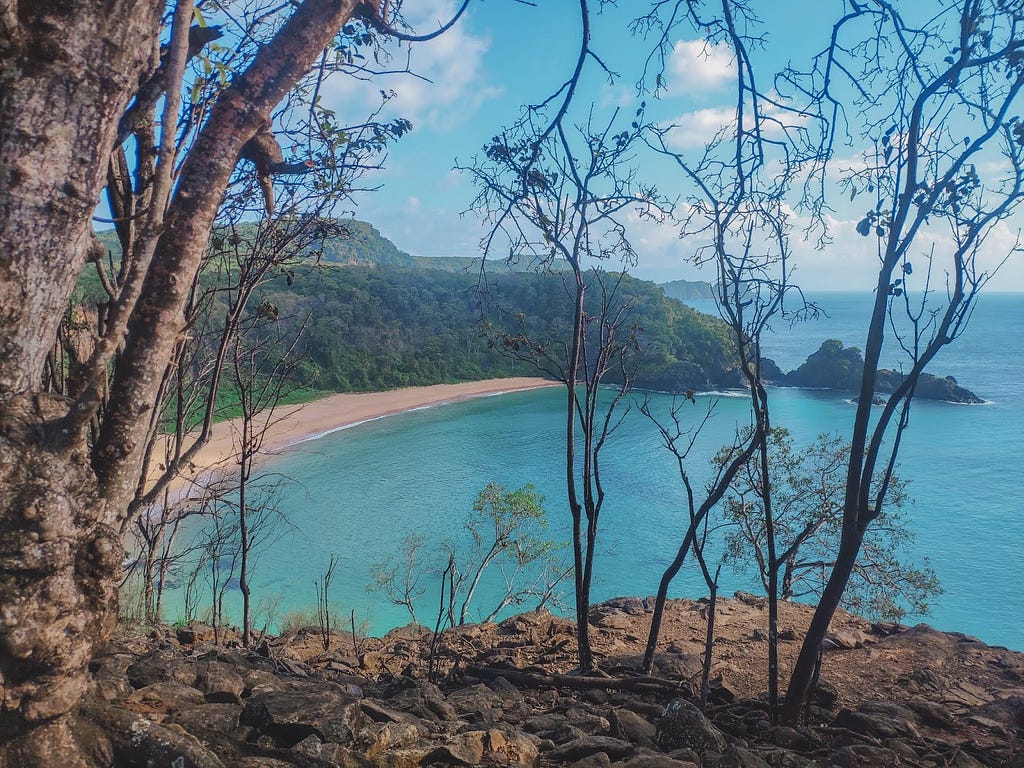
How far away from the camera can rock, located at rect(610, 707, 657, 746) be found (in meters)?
3.35

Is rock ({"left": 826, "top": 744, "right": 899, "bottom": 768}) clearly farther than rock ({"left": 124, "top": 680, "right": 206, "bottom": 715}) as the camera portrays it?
Yes

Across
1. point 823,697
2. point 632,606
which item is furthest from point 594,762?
point 632,606

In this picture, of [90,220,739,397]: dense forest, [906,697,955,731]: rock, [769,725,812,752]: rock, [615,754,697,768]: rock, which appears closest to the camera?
[615,754,697,768]: rock

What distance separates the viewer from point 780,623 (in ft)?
28.6

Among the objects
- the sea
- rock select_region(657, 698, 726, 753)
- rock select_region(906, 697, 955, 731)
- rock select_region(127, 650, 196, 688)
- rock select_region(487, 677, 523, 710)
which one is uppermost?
rock select_region(127, 650, 196, 688)

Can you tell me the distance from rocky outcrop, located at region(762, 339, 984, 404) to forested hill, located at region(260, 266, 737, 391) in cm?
624

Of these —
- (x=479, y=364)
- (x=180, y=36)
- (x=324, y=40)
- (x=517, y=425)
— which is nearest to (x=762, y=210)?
(x=324, y=40)

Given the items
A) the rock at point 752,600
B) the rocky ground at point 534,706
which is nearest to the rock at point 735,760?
the rocky ground at point 534,706

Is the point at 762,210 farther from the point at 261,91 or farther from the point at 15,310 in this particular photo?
the point at 15,310

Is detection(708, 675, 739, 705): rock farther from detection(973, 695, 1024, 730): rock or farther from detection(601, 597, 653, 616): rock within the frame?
detection(601, 597, 653, 616): rock

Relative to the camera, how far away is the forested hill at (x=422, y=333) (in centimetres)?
4675

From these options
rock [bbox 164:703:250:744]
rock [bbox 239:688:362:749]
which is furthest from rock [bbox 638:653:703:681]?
rock [bbox 164:703:250:744]

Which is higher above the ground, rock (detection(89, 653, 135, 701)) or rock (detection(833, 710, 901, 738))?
rock (detection(89, 653, 135, 701))

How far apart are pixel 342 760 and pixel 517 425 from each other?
1567 inches
